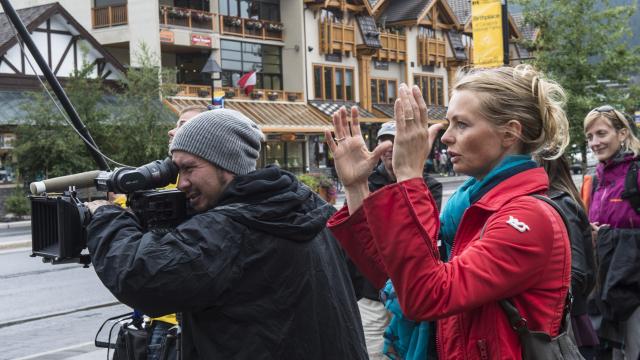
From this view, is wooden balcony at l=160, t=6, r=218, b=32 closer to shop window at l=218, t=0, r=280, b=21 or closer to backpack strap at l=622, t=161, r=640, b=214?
shop window at l=218, t=0, r=280, b=21

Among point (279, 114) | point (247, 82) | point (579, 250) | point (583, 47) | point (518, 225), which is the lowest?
point (579, 250)

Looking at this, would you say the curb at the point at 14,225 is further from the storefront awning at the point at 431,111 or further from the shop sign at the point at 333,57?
the storefront awning at the point at 431,111

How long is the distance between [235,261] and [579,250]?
1.83m

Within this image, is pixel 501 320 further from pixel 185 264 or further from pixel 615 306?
pixel 615 306

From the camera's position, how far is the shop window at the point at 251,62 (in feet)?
140

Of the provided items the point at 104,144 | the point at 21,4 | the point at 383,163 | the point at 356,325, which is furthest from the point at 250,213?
the point at 21,4

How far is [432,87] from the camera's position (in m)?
56.5

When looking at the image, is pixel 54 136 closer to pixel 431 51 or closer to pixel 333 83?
pixel 333 83

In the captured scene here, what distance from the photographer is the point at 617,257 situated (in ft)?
17.6

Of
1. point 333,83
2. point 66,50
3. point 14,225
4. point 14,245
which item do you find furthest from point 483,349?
point 333,83

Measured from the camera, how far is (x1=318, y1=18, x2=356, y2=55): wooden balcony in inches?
1836

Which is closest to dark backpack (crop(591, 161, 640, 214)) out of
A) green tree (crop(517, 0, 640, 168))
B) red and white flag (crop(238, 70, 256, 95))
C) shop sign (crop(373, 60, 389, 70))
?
green tree (crop(517, 0, 640, 168))

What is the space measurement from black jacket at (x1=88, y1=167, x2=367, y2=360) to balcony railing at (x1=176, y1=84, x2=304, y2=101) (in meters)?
33.9

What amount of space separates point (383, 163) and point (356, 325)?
3.04 meters
